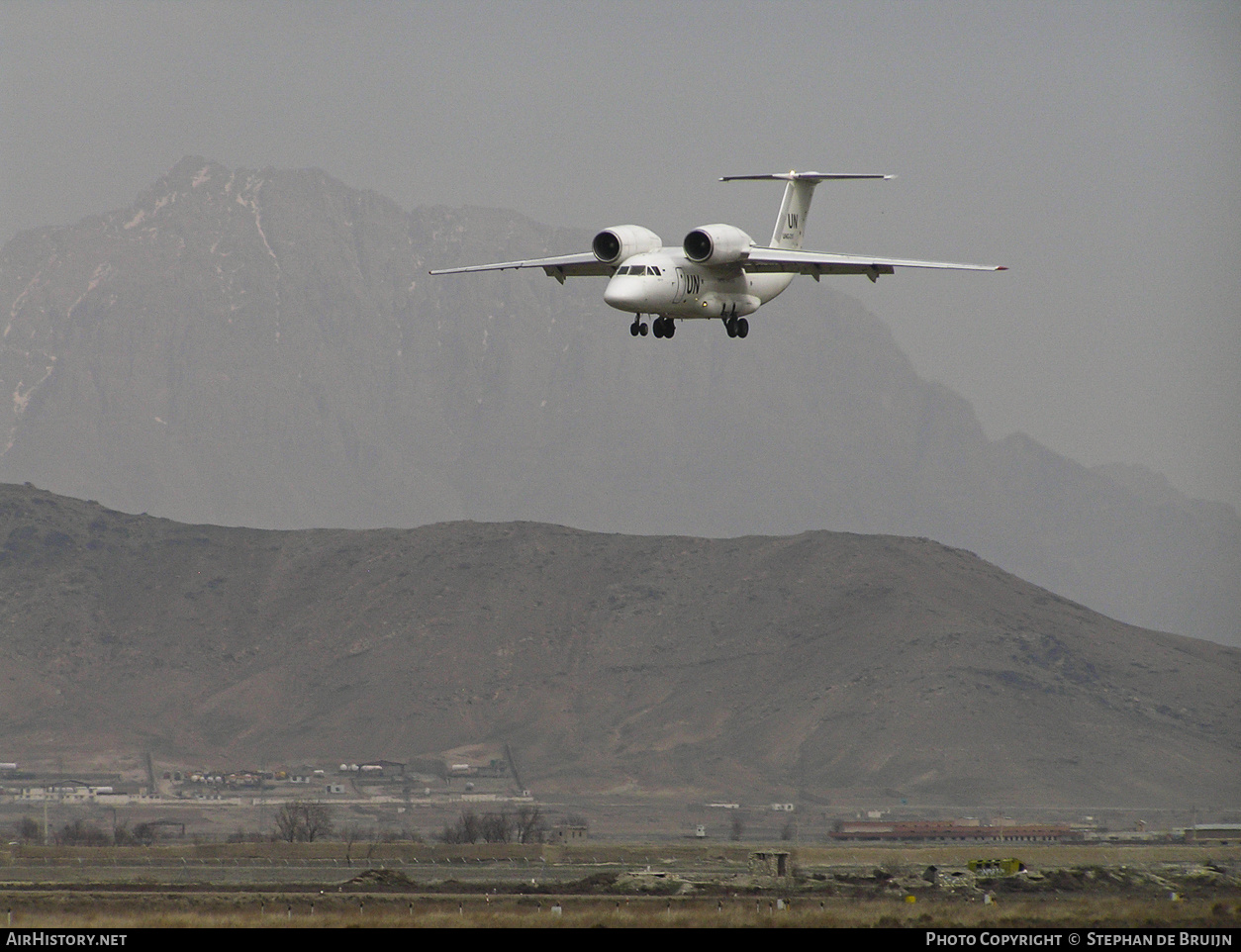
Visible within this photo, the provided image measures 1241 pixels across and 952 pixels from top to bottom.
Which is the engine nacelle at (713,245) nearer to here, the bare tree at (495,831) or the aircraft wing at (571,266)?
the aircraft wing at (571,266)

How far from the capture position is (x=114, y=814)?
176 metres

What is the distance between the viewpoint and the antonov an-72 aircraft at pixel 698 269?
59406 mm

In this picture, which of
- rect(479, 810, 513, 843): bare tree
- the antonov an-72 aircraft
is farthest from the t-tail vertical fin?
rect(479, 810, 513, 843): bare tree

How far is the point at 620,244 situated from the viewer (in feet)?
206

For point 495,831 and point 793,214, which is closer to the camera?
point 793,214

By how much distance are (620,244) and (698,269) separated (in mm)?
3097

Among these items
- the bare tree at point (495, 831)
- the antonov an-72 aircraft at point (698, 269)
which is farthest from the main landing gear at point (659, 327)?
the bare tree at point (495, 831)

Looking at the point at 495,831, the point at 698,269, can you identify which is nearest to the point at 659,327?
the point at 698,269

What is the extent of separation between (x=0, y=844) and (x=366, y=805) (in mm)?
106610

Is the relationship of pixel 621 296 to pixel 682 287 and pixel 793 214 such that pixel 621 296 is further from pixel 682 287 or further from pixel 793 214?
pixel 793 214

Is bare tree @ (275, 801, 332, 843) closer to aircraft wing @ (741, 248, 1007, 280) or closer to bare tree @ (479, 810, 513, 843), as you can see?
bare tree @ (479, 810, 513, 843)

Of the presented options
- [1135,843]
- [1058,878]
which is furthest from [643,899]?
[1135,843]

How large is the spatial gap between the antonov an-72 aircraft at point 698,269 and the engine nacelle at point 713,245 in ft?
0.11
